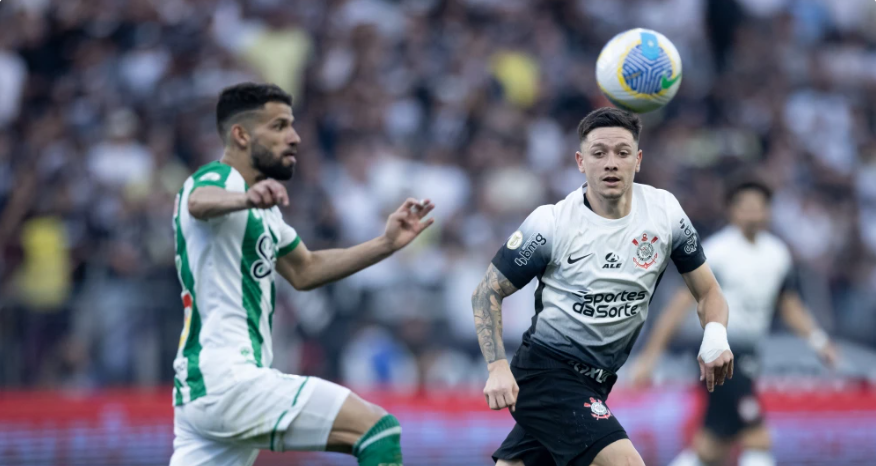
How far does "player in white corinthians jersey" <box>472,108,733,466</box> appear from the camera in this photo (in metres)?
5.79

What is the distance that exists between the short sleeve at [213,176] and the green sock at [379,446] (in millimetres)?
1536

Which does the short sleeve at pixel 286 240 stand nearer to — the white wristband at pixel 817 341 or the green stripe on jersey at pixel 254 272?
the green stripe on jersey at pixel 254 272

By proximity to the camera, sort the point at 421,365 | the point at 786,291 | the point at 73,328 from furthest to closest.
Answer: the point at 421,365
the point at 73,328
the point at 786,291

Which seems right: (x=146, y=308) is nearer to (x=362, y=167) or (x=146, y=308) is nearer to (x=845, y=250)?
(x=362, y=167)

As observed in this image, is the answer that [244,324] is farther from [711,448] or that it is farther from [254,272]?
[711,448]

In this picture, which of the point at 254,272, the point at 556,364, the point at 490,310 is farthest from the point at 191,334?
the point at 556,364

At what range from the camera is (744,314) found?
938 cm

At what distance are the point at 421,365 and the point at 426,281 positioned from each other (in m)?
0.96

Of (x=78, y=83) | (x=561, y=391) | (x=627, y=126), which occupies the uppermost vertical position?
(x=78, y=83)

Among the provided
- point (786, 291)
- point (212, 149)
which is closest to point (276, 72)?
point (212, 149)

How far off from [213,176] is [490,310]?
66.0 inches

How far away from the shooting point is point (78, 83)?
13438 millimetres

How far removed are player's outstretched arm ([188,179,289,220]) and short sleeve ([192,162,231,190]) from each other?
7 centimetres

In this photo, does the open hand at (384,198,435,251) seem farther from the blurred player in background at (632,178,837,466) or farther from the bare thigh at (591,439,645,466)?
the blurred player in background at (632,178,837,466)
